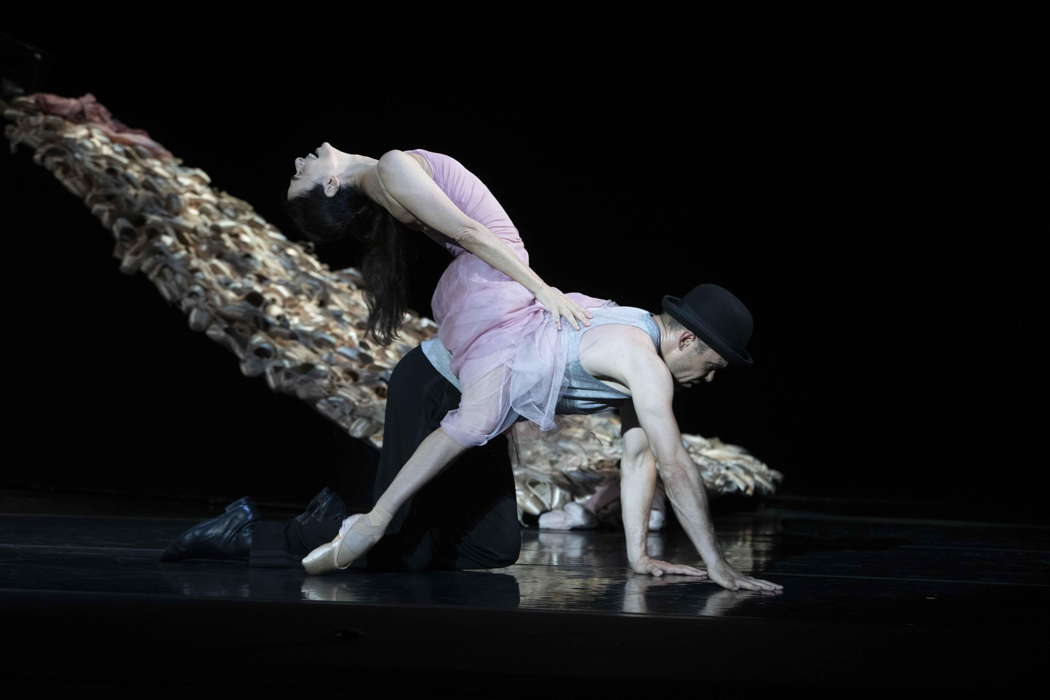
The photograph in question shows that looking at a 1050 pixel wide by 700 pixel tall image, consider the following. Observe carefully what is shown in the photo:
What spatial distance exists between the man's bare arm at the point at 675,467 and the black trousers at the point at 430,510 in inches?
15.8

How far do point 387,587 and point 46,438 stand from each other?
2091 mm

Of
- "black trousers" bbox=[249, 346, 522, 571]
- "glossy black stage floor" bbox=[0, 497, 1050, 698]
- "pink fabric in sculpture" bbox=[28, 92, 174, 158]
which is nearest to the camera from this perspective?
"glossy black stage floor" bbox=[0, 497, 1050, 698]

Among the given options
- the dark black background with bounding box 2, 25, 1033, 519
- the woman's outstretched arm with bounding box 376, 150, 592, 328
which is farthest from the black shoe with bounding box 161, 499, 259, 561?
the dark black background with bounding box 2, 25, 1033, 519

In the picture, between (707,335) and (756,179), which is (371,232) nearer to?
(707,335)

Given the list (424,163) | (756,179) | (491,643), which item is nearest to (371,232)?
(424,163)

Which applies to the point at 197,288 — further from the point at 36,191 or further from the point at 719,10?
the point at 719,10

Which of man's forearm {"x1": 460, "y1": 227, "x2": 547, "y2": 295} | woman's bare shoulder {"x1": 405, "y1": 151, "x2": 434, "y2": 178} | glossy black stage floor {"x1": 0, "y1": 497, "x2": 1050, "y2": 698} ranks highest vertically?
woman's bare shoulder {"x1": 405, "y1": 151, "x2": 434, "y2": 178}

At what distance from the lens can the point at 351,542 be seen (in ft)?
6.57

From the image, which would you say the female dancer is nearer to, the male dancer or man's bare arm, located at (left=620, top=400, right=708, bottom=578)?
the male dancer

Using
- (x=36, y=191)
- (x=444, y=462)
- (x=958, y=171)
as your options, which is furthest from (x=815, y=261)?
(x=444, y=462)

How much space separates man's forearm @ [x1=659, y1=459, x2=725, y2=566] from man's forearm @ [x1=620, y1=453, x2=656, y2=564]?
8.0 inches

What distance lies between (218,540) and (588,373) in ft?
2.32

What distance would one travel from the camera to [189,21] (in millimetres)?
4879

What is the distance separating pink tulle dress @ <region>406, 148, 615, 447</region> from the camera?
202 cm
